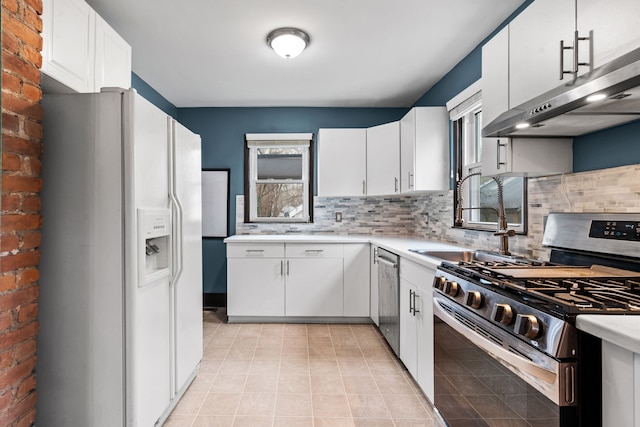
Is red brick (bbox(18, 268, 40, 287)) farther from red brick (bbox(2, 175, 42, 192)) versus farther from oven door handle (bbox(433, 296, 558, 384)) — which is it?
oven door handle (bbox(433, 296, 558, 384))

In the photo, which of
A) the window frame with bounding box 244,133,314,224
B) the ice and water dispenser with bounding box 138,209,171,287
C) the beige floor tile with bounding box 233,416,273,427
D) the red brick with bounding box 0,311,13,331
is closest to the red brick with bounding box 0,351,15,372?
the red brick with bounding box 0,311,13,331

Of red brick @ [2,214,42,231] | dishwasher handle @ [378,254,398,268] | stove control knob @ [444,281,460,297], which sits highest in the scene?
red brick @ [2,214,42,231]

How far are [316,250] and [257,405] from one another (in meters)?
1.67

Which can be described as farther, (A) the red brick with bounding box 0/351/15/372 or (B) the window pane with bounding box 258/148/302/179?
(B) the window pane with bounding box 258/148/302/179

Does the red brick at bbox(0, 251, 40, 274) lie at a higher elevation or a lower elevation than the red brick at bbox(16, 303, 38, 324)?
higher

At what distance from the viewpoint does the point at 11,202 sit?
4.56 ft

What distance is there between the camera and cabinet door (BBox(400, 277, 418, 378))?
2242mm

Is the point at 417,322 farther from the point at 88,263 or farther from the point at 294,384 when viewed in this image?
the point at 88,263

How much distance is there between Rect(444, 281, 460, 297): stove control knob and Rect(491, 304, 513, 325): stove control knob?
1.05 ft

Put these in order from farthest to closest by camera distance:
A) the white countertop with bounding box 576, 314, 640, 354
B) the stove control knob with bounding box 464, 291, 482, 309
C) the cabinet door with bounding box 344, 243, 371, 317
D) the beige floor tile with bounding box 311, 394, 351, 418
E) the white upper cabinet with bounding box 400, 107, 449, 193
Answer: the cabinet door with bounding box 344, 243, 371, 317 → the white upper cabinet with bounding box 400, 107, 449, 193 → the beige floor tile with bounding box 311, 394, 351, 418 → the stove control knob with bounding box 464, 291, 482, 309 → the white countertop with bounding box 576, 314, 640, 354

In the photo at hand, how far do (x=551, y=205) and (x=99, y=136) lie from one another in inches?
91.9

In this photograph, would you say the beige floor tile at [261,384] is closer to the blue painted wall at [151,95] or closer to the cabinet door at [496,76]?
the cabinet door at [496,76]

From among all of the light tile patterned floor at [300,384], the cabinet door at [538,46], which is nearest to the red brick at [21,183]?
the light tile patterned floor at [300,384]

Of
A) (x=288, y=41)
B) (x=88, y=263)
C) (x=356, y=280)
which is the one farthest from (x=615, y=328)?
(x=356, y=280)
